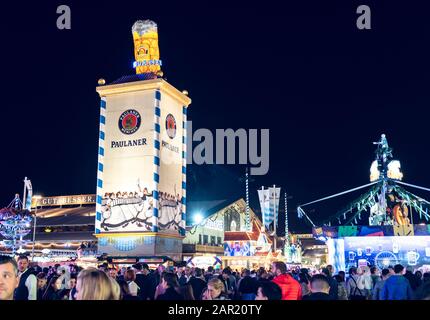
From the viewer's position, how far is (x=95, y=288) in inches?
199

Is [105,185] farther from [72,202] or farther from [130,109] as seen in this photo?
[72,202]

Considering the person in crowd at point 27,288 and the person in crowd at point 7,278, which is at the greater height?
the person in crowd at point 7,278

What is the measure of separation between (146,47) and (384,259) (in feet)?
92.2

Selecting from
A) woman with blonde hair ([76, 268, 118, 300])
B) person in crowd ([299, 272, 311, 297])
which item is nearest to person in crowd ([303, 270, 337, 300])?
woman with blonde hair ([76, 268, 118, 300])

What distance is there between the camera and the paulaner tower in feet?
137


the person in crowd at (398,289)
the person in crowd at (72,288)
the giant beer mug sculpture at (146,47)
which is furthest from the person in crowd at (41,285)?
the giant beer mug sculpture at (146,47)

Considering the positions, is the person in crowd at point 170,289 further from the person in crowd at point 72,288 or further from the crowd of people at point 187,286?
the person in crowd at point 72,288

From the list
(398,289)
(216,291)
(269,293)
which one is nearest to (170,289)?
(216,291)

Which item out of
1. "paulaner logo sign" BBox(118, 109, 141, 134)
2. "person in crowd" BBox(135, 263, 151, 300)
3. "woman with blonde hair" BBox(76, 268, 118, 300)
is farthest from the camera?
"paulaner logo sign" BBox(118, 109, 141, 134)

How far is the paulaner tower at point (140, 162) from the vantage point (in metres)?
41.7

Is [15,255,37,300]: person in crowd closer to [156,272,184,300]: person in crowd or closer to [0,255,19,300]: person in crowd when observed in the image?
[156,272,184,300]: person in crowd

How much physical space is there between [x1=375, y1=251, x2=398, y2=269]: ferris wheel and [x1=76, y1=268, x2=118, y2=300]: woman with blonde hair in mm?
24689

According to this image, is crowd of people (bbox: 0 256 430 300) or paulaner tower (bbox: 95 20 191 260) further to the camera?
paulaner tower (bbox: 95 20 191 260)
